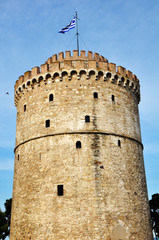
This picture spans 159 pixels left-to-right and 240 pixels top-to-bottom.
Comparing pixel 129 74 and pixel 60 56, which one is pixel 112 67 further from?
pixel 60 56

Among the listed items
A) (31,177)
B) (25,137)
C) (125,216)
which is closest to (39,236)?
(31,177)

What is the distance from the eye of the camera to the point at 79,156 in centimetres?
1772

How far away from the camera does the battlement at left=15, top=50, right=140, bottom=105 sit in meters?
19.7

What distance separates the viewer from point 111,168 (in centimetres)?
1786

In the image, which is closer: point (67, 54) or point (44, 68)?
point (44, 68)

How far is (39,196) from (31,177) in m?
1.46

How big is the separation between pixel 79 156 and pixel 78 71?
586 centimetres

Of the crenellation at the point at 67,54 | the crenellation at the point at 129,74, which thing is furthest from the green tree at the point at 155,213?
the crenellation at the point at 67,54

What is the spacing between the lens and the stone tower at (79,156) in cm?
1666

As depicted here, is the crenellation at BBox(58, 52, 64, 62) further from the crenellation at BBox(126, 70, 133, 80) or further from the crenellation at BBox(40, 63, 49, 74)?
the crenellation at BBox(126, 70, 133, 80)

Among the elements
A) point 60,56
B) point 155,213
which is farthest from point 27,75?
point 155,213

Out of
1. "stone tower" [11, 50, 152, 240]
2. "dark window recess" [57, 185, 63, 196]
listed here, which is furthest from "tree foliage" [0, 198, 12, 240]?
"dark window recess" [57, 185, 63, 196]

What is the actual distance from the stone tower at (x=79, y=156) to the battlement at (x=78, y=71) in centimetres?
7

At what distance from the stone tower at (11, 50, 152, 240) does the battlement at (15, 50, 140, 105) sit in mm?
70
